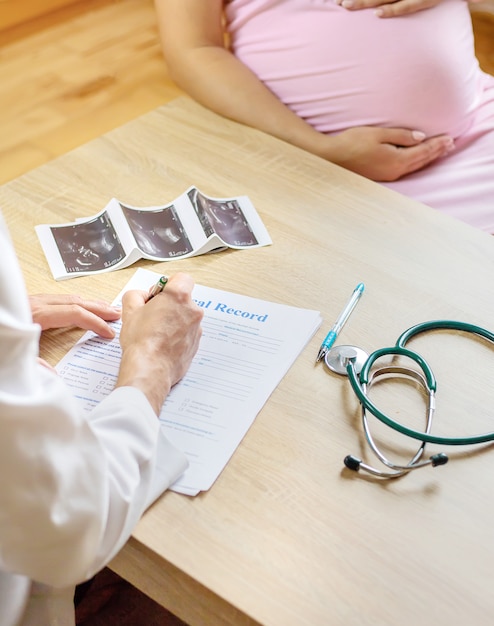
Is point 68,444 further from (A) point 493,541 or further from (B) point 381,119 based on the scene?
(B) point 381,119

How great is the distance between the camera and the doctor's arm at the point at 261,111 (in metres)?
1.40

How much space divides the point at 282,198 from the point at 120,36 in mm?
1174

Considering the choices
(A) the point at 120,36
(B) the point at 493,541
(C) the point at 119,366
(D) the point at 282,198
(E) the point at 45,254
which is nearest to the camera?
(B) the point at 493,541

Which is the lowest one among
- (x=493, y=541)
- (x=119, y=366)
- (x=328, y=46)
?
(x=493, y=541)

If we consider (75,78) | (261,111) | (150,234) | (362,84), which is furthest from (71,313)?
(75,78)

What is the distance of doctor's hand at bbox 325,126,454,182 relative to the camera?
4.58ft

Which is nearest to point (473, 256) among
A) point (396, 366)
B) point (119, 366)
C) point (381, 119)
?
point (396, 366)

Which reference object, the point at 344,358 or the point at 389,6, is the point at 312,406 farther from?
the point at 389,6

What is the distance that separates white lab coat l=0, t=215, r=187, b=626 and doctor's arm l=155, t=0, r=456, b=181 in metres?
0.81

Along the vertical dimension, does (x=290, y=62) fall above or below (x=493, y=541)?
above

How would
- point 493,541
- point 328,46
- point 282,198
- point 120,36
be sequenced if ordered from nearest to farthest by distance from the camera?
1. point 493,541
2. point 282,198
3. point 328,46
4. point 120,36

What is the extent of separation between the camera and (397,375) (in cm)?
95

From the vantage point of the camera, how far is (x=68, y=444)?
66 cm

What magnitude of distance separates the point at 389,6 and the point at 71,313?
825 mm
